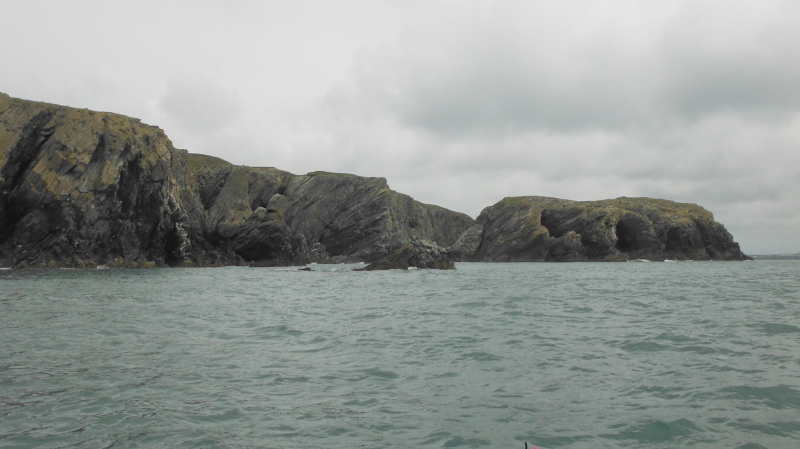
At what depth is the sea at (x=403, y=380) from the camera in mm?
7859

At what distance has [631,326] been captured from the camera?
17.7 metres

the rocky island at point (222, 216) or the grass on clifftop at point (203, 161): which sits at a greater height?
the grass on clifftop at point (203, 161)

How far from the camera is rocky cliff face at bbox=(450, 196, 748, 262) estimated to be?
124125mm

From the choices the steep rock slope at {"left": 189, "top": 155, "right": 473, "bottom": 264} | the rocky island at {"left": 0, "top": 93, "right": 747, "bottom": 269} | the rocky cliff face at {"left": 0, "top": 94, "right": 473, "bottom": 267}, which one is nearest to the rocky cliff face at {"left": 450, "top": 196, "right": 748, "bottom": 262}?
the rocky island at {"left": 0, "top": 93, "right": 747, "bottom": 269}

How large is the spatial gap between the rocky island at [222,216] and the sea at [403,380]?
5318 centimetres

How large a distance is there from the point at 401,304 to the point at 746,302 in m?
17.0

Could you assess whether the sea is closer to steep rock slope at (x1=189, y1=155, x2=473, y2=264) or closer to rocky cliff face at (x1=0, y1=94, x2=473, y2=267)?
rocky cliff face at (x1=0, y1=94, x2=473, y2=267)

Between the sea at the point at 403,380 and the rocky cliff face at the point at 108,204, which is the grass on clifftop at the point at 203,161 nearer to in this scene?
the rocky cliff face at the point at 108,204

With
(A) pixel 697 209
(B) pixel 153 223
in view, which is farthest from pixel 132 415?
(A) pixel 697 209

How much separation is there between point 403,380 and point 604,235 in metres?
124

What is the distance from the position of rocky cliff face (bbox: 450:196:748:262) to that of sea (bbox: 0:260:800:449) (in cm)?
10667

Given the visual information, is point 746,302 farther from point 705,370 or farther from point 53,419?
point 53,419

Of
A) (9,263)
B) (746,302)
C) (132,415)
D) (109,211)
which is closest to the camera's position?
(132,415)

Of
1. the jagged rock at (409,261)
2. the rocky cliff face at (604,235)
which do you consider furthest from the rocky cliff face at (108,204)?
the rocky cliff face at (604,235)
